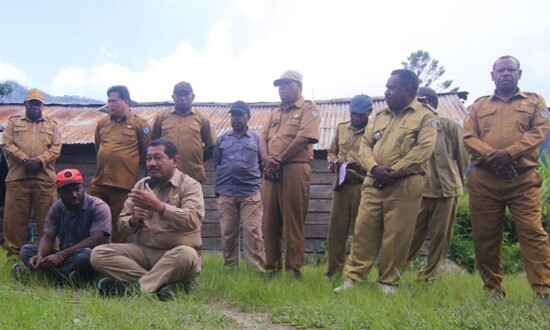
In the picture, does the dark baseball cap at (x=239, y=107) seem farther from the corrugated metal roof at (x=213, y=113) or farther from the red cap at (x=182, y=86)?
the corrugated metal roof at (x=213, y=113)

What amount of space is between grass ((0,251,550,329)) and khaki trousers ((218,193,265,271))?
813 mm

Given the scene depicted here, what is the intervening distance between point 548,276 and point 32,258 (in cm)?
436

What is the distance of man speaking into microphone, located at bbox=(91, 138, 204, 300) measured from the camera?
3941 millimetres

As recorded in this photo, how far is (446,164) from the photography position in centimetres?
495

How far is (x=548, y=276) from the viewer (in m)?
3.76

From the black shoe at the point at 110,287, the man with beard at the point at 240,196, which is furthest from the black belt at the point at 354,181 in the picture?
the black shoe at the point at 110,287

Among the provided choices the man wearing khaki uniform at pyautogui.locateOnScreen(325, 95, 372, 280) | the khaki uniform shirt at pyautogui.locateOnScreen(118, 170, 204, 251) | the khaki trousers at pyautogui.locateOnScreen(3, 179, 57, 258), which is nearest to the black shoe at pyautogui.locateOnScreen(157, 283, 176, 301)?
the khaki uniform shirt at pyautogui.locateOnScreen(118, 170, 204, 251)

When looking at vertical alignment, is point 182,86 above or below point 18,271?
above

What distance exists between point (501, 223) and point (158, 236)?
9.28ft

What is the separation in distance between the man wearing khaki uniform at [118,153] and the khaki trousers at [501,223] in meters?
3.52

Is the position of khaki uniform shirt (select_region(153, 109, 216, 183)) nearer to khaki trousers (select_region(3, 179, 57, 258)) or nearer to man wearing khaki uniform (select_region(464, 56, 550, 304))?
khaki trousers (select_region(3, 179, 57, 258))

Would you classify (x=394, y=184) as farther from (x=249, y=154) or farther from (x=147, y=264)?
(x=147, y=264)

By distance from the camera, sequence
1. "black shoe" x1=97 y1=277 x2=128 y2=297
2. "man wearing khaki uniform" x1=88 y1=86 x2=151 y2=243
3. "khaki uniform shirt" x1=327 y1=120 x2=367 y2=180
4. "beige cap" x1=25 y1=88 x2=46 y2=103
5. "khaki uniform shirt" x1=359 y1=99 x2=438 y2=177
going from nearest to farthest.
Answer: "black shoe" x1=97 y1=277 x2=128 y2=297 < "khaki uniform shirt" x1=359 y1=99 x2=438 y2=177 < "khaki uniform shirt" x1=327 y1=120 x2=367 y2=180 < "man wearing khaki uniform" x1=88 y1=86 x2=151 y2=243 < "beige cap" x1=25 y1=88 x2=46 y2=103

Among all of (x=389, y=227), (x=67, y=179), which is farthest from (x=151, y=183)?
(x=389, y=227)
